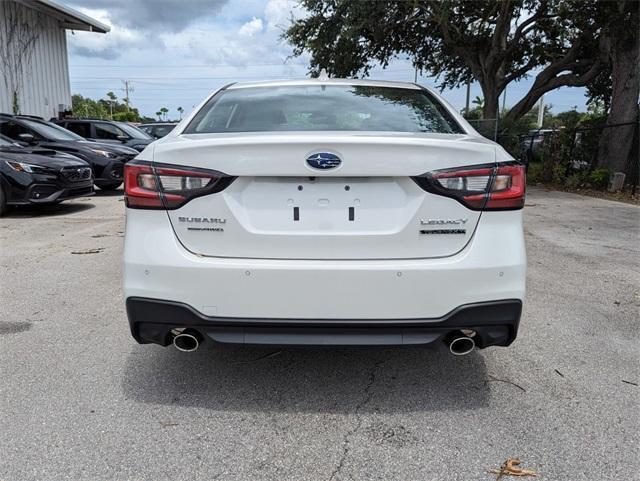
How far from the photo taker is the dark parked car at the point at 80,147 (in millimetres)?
10336

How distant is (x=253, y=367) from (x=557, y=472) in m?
1.68

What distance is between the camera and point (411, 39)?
20.6 m

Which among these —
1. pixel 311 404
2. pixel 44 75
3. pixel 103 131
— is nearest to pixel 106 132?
pixel 103 131

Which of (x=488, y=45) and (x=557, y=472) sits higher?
(x=488, y=45)

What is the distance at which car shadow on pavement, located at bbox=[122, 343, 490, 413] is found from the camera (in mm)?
2781

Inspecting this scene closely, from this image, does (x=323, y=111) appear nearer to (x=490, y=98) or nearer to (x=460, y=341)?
(x=460, y=341)

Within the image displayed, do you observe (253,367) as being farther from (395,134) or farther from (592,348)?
(592,348)

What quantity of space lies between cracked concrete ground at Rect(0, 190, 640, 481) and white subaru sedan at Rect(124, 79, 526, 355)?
0.42 metres

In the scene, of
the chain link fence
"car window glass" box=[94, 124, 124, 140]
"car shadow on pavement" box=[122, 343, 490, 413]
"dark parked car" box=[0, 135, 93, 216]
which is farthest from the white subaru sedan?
"car window glass" box=[94, 124, 124, 140]

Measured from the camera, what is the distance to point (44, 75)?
20.5m

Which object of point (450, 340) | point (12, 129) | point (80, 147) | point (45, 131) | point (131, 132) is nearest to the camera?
point (450, 340)

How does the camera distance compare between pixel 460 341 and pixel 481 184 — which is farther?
pixel 460 341

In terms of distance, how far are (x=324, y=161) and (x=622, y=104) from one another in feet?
44.6

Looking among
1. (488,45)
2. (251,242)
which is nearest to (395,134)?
(251,242)
